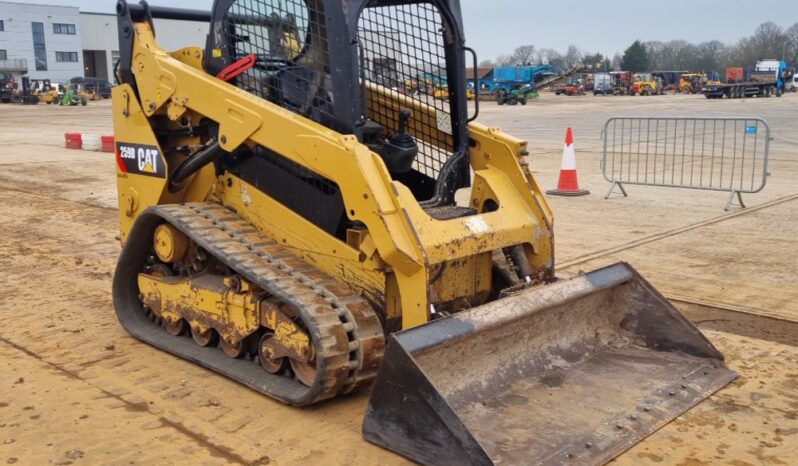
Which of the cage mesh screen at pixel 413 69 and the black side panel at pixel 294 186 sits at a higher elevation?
the cage mesh screen at pixel 413 69

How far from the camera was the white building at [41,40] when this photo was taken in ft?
255

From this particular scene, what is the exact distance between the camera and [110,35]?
87.6 m

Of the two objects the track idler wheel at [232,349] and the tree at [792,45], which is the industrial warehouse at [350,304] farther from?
the tree at [792,45]

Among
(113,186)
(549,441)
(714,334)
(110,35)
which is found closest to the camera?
(549,441)

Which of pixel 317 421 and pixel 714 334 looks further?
pixel 714 334

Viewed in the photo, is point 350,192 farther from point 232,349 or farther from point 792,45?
point 792,45

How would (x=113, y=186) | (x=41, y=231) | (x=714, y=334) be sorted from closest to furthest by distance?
(x=714, y=334), (x=41, y=231), (x=113, y=186)

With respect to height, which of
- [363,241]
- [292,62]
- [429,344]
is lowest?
[429,344]

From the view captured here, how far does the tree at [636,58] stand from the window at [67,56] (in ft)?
210

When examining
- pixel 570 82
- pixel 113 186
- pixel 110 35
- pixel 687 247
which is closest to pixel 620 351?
pixel 687 247

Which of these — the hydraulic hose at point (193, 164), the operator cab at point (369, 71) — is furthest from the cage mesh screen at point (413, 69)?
the hydraulic hose at point (193, 164)

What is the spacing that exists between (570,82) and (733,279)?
65.0 meters

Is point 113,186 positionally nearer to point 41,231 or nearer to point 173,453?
point 41,231

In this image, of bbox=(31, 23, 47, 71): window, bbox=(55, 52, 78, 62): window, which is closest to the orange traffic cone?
bbox=(31, 23, 47, 71): window
